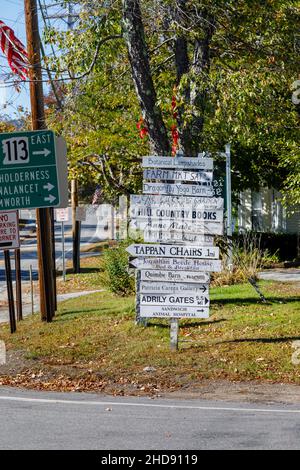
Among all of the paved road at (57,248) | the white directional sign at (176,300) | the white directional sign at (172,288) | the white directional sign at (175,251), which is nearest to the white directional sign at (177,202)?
the white directional sign at (175,251)

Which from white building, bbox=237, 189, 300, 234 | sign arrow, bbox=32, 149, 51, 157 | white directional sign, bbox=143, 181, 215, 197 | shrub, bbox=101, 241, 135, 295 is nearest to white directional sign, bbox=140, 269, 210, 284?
white directional sign, bbox=143, 181, 215, 197

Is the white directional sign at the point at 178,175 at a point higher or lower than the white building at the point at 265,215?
higher

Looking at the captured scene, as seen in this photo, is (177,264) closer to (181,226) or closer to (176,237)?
(176,237)

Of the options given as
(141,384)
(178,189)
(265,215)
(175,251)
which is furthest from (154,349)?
(265,215)

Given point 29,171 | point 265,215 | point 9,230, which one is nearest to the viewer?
point 29,171

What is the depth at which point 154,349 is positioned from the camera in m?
13.1

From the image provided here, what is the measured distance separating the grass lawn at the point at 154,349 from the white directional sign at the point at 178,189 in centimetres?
232

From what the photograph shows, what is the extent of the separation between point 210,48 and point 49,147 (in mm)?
3887

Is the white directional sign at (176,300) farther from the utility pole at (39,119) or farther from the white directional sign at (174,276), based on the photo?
the utility pole at (39,119)

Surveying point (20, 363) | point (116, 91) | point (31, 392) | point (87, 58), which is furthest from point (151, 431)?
point (116, 91)

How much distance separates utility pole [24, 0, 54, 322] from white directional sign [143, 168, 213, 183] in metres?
4.00

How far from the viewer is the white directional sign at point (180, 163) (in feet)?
43.4

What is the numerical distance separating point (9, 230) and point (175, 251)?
11.9 feet

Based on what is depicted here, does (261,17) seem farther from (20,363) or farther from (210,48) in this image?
(20,363)
